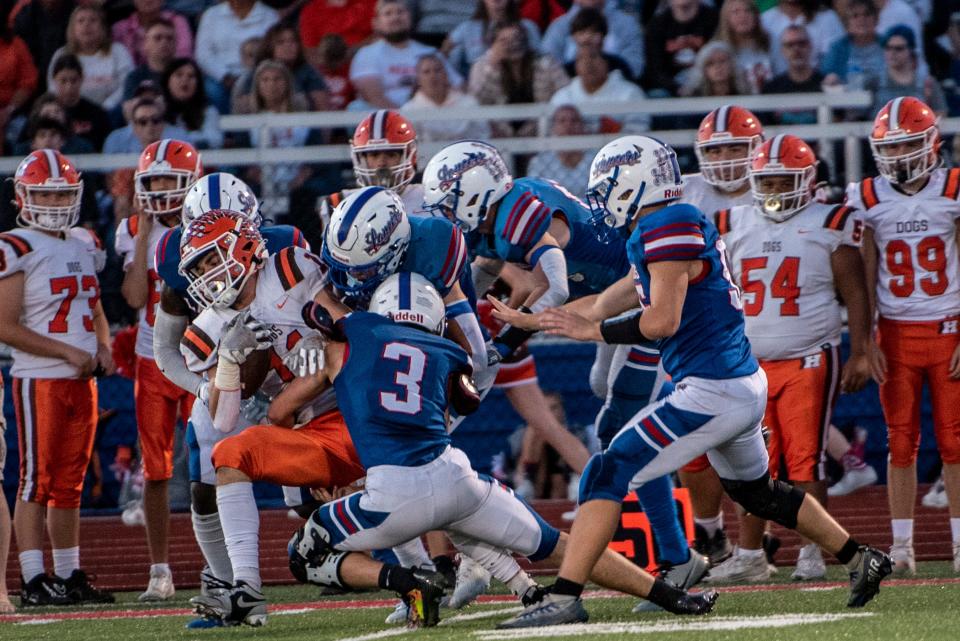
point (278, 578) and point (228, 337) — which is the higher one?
point (228, 337)

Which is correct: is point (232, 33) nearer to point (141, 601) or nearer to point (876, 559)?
point (141, 601)

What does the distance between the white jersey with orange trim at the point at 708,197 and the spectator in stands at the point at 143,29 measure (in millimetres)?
4899

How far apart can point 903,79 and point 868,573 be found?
209 inches

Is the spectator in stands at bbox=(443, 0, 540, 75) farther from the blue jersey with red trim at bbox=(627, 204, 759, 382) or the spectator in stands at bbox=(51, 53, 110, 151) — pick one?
the blue jersey with red trim at bbox=(627, 204, 759, 382)

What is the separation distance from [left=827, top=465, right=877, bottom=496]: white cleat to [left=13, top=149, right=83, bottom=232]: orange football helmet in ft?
14.0

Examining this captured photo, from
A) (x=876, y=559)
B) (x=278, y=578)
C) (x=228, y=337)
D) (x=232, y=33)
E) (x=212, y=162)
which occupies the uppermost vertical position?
(x=232, y=33)

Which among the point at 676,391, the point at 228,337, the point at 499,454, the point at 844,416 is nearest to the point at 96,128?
the point at 499,454

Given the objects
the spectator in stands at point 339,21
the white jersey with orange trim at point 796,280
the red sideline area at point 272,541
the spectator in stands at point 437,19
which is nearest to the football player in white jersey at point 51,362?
the red sideline area at point 272,541

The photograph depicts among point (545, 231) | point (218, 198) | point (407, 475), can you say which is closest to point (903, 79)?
point (545, 231)

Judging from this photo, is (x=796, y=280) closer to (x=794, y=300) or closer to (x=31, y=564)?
(x=794, y=300)

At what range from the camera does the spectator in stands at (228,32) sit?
11039mm

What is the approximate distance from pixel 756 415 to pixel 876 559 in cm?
59

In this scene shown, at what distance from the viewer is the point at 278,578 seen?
294 inches

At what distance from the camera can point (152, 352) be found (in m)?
7.23
